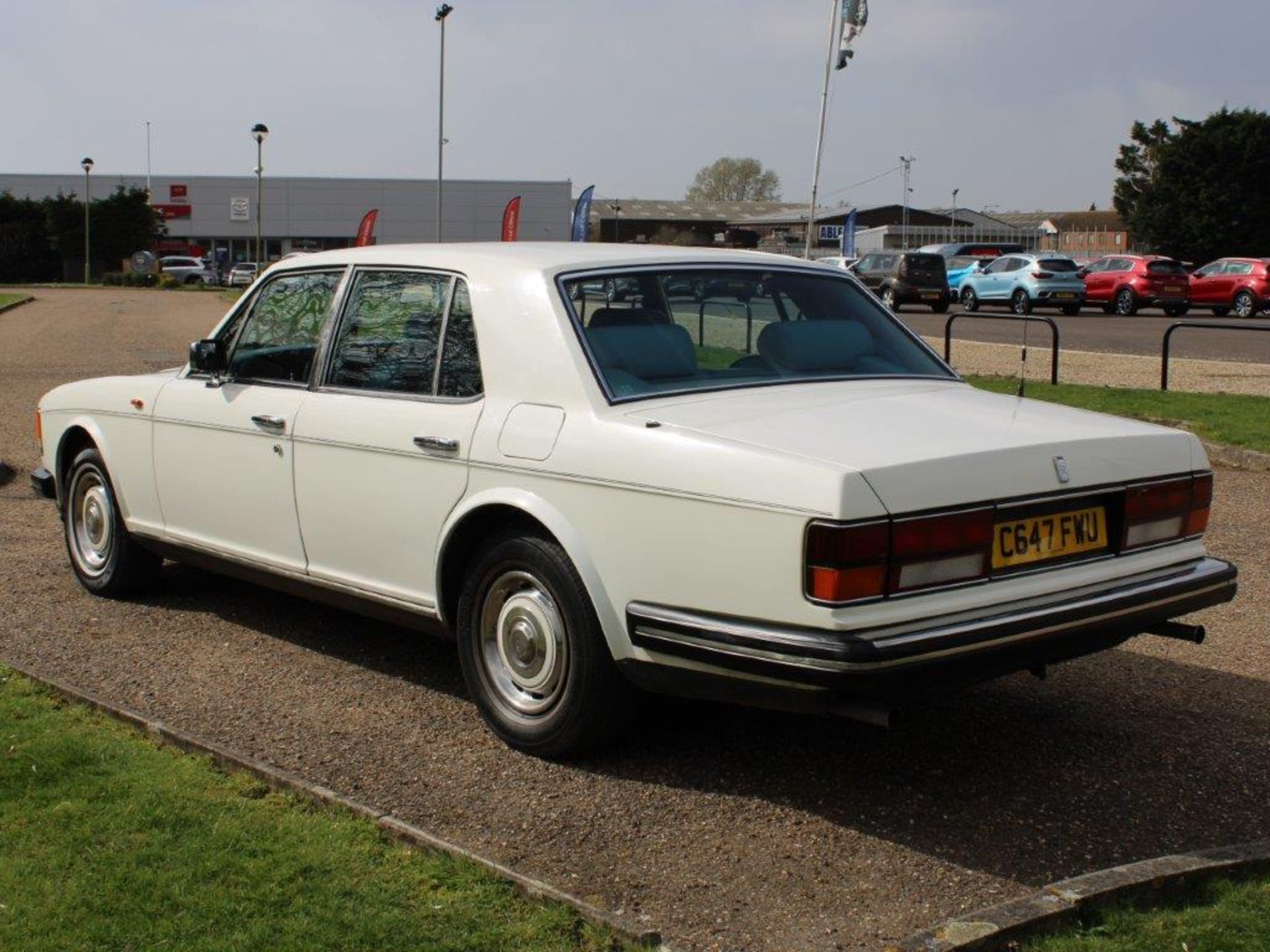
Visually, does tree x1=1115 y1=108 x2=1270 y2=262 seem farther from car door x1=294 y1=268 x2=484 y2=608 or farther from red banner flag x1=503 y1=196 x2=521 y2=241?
car door x1=294 y1=268 x2=484 y2=608

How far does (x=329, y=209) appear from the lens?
8556cm

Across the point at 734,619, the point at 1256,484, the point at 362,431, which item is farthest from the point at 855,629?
the point at 1256,484

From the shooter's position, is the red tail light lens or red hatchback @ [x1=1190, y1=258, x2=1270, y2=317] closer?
the red tail light lens

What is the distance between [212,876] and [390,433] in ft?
6.04

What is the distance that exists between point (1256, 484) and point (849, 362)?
6232mm

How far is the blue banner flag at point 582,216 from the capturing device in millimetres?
31000

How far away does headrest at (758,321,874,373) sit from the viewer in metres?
5.22

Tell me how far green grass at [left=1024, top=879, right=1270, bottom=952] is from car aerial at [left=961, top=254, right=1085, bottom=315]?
3590cm

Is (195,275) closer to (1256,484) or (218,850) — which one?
(1256,484)

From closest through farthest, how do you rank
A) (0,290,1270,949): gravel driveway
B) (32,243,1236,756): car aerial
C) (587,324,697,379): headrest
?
(0,290,1270,949): gravel driveway, (32,243,1236,756): car aerial, (587,324,697,379): headrest

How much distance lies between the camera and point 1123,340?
2797 centimetres

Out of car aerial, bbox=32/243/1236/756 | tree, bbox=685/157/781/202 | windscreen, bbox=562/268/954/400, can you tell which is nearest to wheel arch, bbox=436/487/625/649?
car aerial, bbox=32/243/1236/756

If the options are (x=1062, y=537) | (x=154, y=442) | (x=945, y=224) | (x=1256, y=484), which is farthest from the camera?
(x=945, y=224)

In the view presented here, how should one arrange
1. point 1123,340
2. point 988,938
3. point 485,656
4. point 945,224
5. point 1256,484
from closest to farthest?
1. point 988,938
2. point 485,656
3. point 1256,484
4. point 1123,340
5. point 945,224
